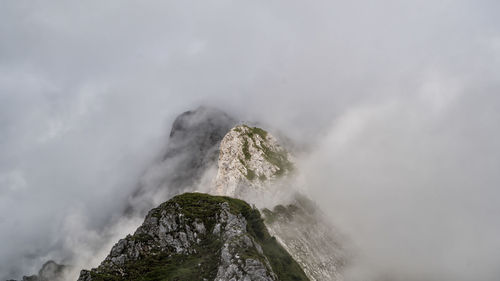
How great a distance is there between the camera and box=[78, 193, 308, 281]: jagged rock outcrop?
13575 centimetres

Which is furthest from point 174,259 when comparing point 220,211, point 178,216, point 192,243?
point 220,211

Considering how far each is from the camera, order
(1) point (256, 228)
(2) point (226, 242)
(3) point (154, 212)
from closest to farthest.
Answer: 1. (2) point (226, 242)
2. (3) point (154, 212)
3. (1) point (256, 228)

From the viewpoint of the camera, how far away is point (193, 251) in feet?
511

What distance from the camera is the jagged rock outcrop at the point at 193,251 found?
13575cm

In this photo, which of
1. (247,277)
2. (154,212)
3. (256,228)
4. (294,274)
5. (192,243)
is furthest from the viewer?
(256,228)

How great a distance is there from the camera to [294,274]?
600 ft

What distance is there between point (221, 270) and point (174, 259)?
87.5 ft

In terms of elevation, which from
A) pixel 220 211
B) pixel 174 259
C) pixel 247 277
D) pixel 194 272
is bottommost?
pixel 247 277

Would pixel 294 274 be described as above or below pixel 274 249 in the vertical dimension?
below

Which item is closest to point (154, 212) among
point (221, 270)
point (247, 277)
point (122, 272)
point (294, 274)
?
point (122, 272)

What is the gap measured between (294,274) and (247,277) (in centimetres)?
6217

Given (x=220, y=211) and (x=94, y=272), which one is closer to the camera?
(x=94, y=272)

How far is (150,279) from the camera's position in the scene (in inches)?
5389

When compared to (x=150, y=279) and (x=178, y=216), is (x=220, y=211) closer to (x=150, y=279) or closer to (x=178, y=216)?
(x=178, y=216)
